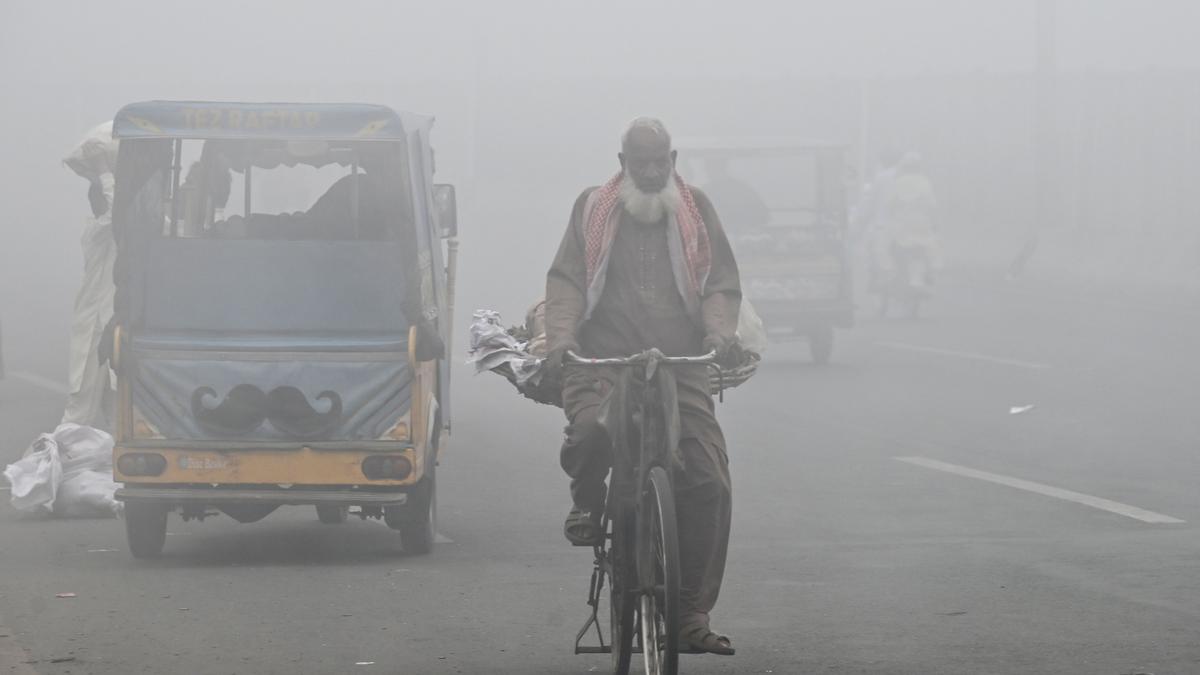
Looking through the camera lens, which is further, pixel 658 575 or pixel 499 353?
pixel 499 353

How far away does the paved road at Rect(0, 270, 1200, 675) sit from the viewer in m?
7.29

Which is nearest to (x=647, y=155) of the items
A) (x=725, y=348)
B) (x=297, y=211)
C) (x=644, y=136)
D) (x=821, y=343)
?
(x=644, y=136)

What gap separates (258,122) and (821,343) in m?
11.3

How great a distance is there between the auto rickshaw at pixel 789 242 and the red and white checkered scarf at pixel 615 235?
40.7 feet

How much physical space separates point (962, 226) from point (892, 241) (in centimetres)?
1335

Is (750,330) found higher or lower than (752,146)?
lower

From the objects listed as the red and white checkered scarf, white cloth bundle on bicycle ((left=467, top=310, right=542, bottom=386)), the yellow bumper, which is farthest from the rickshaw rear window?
the red and white checkered scarf

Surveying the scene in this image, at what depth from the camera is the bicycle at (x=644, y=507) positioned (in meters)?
6.05

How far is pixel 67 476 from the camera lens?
11.1m

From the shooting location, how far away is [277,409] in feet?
30.7

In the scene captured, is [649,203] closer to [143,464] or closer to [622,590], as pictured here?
[622,590]

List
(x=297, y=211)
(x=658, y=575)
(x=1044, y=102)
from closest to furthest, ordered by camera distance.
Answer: (x=658, y=575) < (x=297, y=211) < (x=1044, y=102)

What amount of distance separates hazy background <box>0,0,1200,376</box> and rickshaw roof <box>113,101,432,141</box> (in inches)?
445

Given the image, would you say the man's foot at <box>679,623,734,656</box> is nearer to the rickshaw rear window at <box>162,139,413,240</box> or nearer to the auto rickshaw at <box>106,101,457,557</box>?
the auto rickshaw at <box>106,101,457,557</box>
